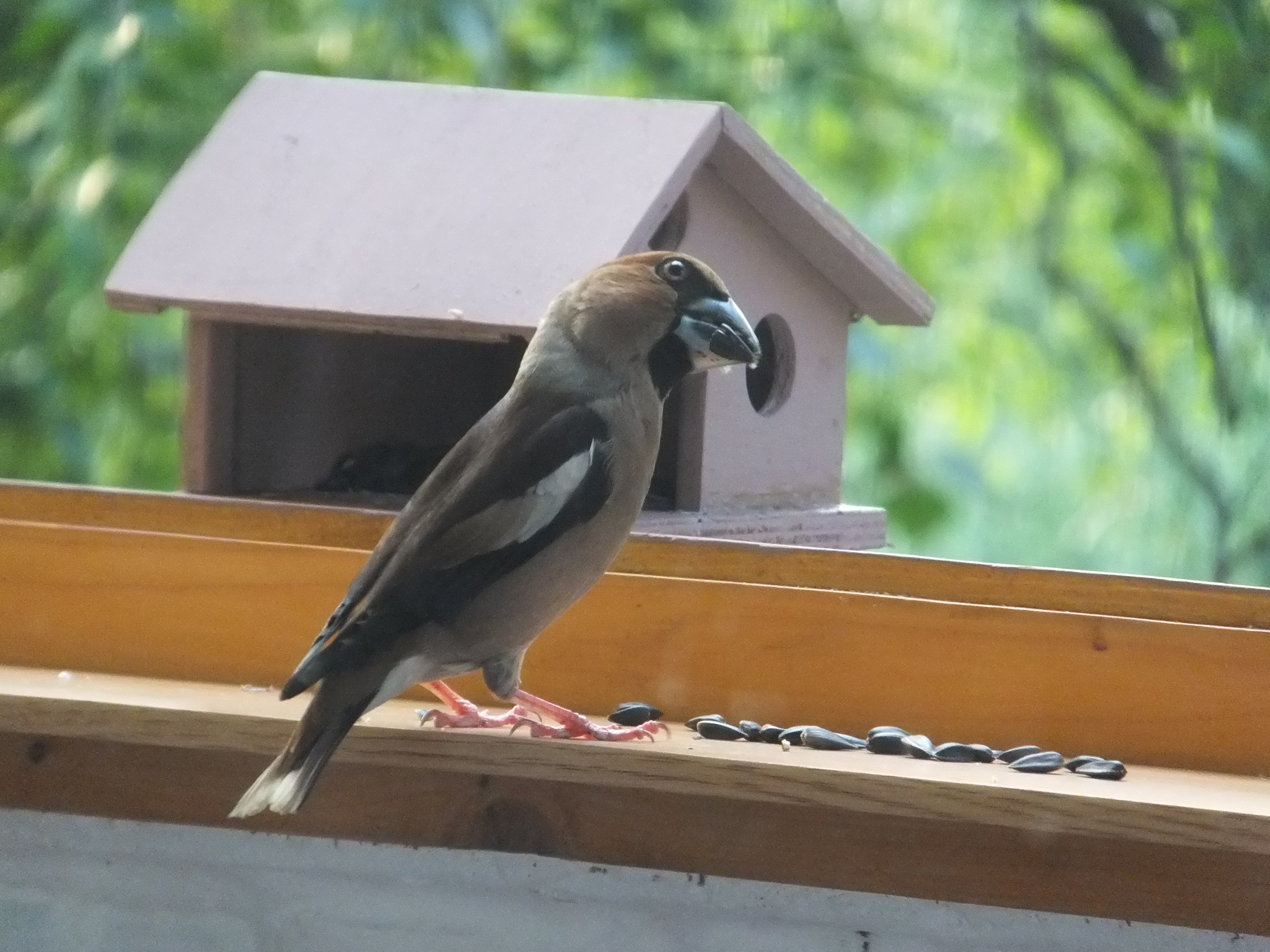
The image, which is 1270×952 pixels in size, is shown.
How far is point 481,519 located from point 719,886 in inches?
19.2

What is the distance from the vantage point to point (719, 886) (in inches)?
64.7

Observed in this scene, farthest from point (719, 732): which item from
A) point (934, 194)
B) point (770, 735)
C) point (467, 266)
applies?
point (934, 194)

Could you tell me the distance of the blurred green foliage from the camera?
9.89 feet

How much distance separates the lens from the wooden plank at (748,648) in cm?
156

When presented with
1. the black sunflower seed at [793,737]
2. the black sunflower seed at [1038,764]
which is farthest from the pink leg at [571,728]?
the black sunflower seed at [1038,764]

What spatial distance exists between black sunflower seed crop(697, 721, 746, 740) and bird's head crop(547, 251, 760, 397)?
35cm

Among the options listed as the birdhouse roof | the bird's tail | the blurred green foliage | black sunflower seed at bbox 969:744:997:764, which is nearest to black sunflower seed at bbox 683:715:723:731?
black sunflower seed at bbox 969:744:997:764

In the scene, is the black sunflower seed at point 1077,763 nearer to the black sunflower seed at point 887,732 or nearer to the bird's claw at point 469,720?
the black sunflower seed at point 887,732

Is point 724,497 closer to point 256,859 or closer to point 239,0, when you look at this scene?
point 256,859

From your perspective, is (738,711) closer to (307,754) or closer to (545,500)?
(545,500)

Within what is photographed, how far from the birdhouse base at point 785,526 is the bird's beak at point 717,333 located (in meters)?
0.28

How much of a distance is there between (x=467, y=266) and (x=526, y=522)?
515 mm

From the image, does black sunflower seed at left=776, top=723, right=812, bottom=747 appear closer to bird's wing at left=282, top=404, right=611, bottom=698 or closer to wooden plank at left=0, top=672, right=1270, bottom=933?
wooden plank at left=0, top=672, right=1270, bottom=933

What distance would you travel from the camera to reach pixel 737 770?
4.42ft
